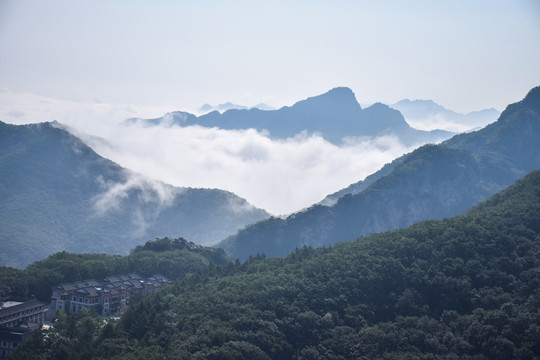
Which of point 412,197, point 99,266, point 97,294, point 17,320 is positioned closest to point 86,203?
point 99,266

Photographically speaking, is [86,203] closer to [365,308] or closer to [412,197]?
[412,197]

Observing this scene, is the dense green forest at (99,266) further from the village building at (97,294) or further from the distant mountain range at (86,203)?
the distant mountain range at (86,203)

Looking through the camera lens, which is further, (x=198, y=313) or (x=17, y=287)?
(x=17, y=287)

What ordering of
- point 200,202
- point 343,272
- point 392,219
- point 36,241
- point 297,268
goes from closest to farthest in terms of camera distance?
point 343,272 < point 297,268 < point 36,241 < point 392,219 < point 200,202

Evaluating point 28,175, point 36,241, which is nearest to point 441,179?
point 36,241

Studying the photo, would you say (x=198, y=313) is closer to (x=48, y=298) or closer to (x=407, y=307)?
(x=407, y=307)
